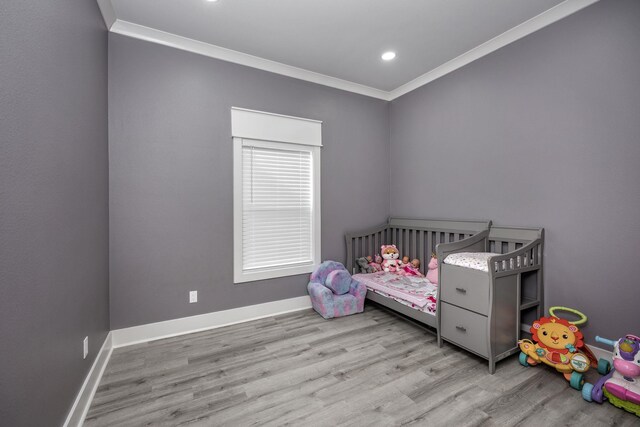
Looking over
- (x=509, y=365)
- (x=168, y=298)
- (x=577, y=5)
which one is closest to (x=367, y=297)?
(x=509, y=365)

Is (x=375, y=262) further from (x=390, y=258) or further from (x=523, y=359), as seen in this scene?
(x=523, y=359)

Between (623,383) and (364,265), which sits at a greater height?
(364,265)

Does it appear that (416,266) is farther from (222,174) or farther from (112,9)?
(112,9)

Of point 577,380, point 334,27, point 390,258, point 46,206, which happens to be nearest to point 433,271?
point 390,258

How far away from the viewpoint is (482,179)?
2.76 metres

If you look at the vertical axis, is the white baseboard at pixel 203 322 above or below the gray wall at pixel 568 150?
below

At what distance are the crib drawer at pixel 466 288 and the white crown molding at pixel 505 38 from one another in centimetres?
206

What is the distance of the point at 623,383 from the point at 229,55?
12.5ft

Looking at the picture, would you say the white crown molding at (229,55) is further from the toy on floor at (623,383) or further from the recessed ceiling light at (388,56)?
the toy on floor at (623,383)

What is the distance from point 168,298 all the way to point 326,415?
1.74 metres

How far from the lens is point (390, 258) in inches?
136

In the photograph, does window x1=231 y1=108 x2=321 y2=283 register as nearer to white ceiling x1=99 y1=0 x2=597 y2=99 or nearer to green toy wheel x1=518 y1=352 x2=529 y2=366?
white ceiling x1=99 y1=0 x2=597 y2=99

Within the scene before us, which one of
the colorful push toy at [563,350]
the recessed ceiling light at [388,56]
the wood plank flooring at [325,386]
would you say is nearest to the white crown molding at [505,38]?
the recessed ceiling light at [388,56]

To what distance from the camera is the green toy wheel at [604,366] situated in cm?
189
